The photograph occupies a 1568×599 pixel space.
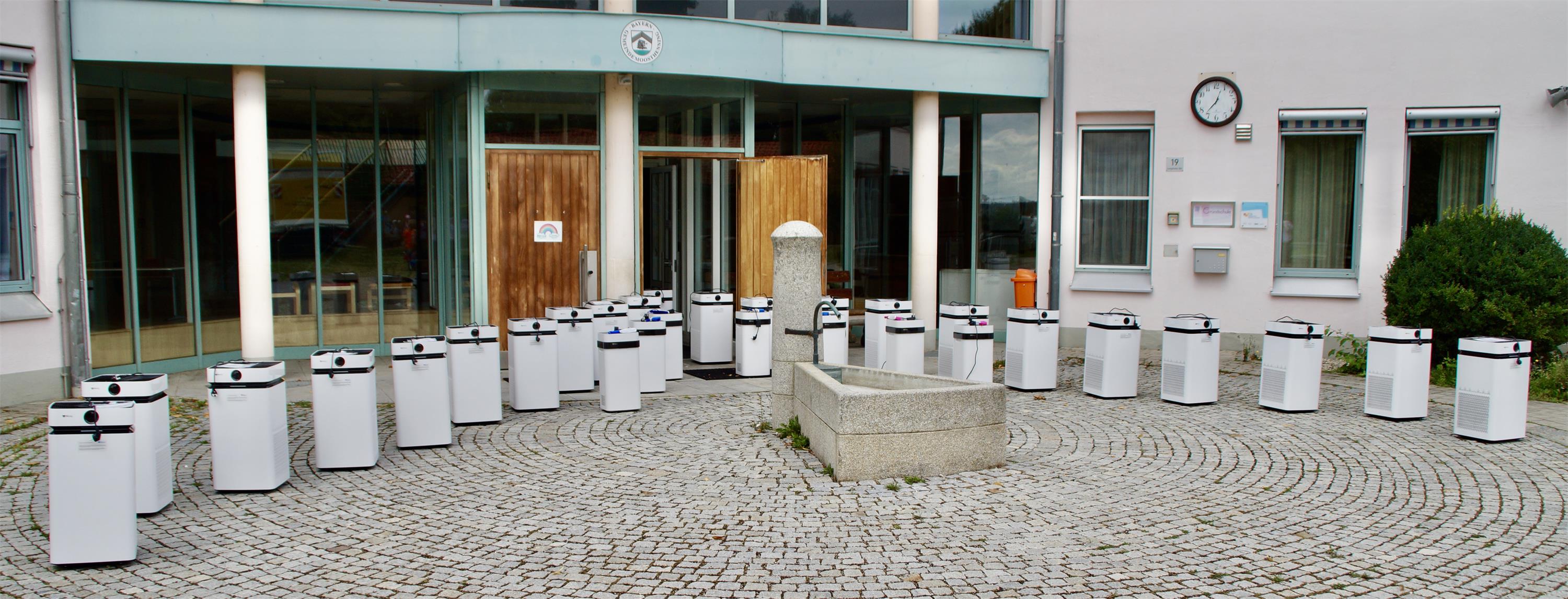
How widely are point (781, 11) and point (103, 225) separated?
791 centimetres

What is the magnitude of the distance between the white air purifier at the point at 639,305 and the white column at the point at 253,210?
373 cm

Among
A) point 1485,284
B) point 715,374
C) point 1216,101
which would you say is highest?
point 1216,101

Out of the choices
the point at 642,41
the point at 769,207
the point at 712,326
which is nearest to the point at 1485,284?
the point at 769,207

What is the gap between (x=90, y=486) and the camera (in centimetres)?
550

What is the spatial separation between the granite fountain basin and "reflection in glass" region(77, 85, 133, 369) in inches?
321

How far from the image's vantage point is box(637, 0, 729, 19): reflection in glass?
12.8m

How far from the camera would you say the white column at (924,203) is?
555 inches

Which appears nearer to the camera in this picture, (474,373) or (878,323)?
(474,373)

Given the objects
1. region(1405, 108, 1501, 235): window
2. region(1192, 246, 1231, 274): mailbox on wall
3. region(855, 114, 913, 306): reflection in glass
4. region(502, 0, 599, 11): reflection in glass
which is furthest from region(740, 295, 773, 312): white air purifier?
region(1405, 108, 1501, 235): window

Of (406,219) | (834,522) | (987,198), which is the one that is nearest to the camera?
(834,522)

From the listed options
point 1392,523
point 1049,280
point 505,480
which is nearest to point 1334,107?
point 1049,280

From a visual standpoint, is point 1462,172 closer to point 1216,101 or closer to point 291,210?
point 1216,101

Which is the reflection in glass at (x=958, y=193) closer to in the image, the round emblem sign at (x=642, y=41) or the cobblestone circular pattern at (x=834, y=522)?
the round emblem sign at (x=642, y=41)

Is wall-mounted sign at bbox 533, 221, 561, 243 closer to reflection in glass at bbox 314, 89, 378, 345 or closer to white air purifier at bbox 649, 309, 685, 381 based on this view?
white air purifier at bbox 649, 309, 685, 381
